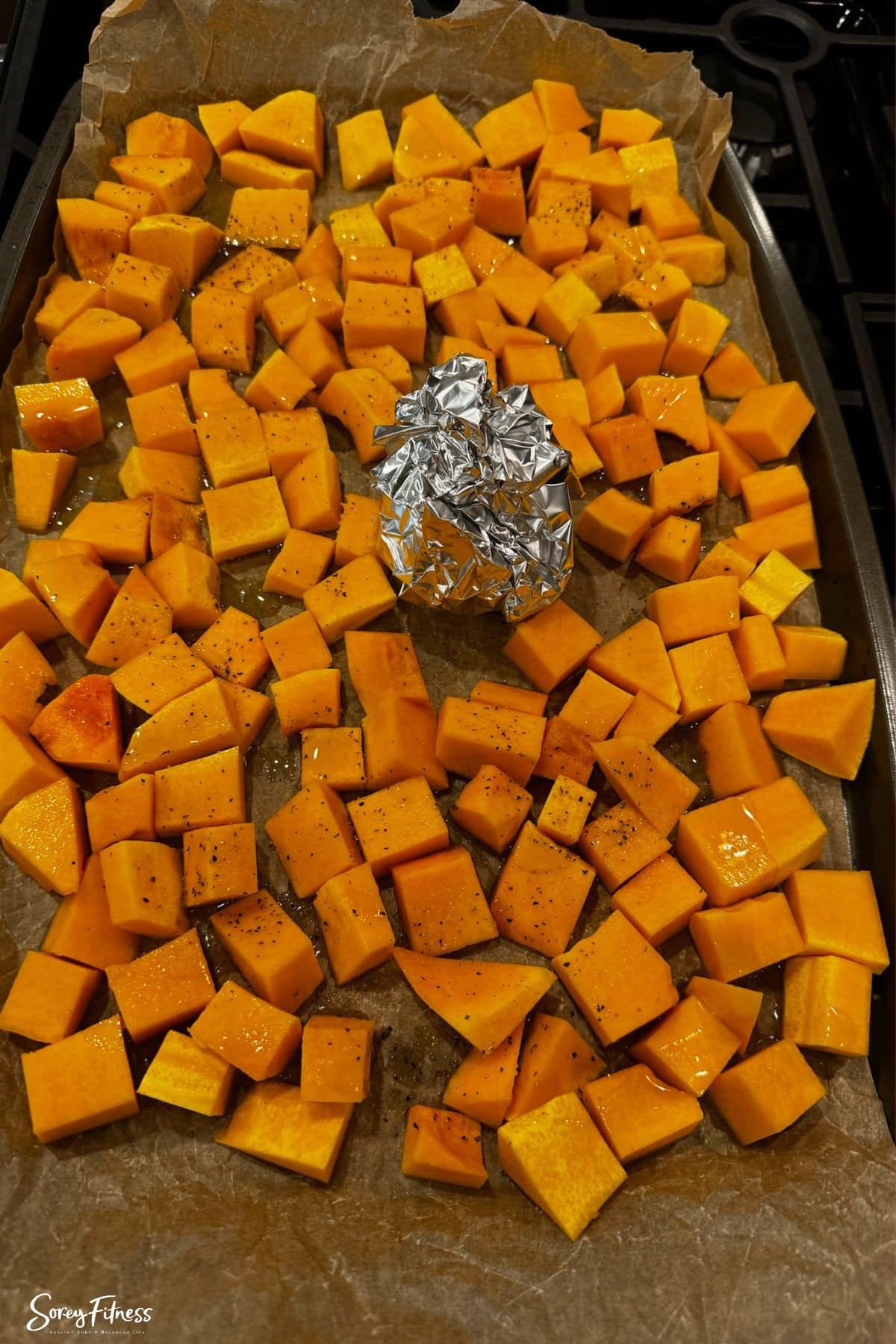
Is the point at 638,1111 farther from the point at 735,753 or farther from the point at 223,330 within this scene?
the point at 223,330

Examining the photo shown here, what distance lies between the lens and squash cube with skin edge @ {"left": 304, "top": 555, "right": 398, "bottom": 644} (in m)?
2.12

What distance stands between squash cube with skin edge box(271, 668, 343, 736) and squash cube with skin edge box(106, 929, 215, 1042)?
49cm

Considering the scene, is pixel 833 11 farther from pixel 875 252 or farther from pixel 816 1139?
pixel 816 1139

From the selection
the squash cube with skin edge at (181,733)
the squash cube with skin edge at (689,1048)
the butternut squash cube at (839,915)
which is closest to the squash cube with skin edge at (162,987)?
the squash cube with skin edge at (181,733)

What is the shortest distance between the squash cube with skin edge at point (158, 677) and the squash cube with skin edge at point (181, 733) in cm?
3

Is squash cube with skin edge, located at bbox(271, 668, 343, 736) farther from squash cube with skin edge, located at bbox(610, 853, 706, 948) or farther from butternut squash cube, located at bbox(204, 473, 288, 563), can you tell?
squash cube with skin edge, located at bbox(610, 853, 706, 948)

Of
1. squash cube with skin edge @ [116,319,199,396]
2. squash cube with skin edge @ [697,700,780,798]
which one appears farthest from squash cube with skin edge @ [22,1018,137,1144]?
squash cube with skin edge @ [116,319,199,396]

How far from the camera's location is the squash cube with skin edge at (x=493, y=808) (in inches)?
75.1

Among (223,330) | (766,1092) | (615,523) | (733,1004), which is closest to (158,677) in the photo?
(223,330)

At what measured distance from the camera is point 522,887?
1.88 meters

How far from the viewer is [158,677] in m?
1.99

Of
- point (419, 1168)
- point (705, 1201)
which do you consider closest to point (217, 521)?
point (419, 1168)

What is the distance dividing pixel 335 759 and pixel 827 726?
1.06 m

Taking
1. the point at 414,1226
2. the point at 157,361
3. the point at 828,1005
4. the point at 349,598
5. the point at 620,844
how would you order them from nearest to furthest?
1. the point at 414,1226
2. the point at 828,1005
3. the point at 620,844
4. the point at 349,598
5. the point at 157,361
